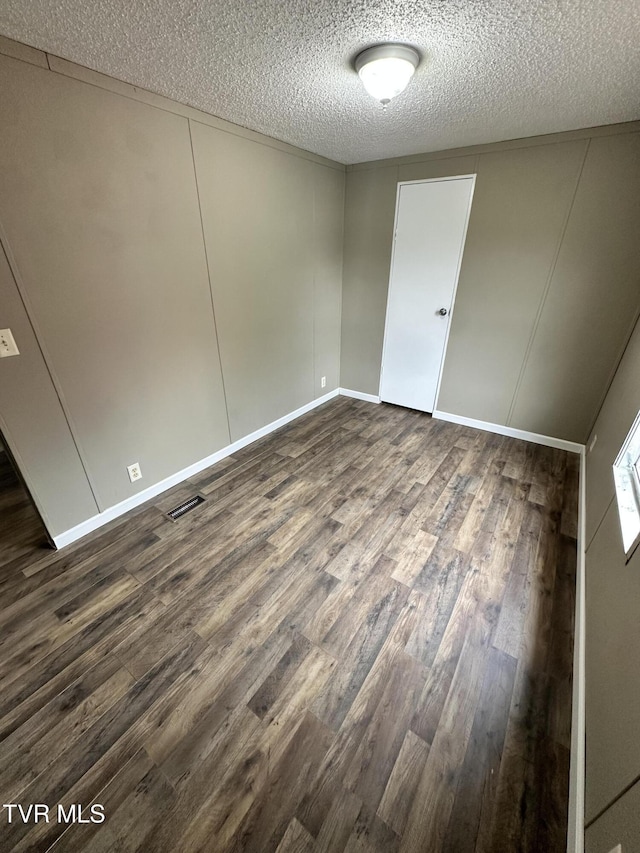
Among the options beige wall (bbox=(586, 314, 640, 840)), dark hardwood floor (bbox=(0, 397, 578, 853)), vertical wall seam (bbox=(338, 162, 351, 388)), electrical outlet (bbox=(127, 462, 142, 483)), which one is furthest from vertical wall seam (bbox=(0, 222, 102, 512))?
vertical wall seam (bbox=(338, 162, 351, 388))

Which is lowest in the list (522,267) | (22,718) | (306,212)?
(22,718)

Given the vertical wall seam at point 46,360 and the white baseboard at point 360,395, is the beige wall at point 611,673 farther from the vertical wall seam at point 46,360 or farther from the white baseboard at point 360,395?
the vertical wall seam at point 46,360

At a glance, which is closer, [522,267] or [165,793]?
[165,793]

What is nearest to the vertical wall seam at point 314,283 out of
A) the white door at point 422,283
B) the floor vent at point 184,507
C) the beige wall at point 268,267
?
the beige wall at point 268,267

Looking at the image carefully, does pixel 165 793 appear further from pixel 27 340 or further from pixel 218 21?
pixel 218 21

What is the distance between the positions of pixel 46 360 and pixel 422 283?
306cm

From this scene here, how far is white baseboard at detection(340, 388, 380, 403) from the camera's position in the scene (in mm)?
4020

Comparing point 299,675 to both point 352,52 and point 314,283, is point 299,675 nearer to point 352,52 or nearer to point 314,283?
point 352,52

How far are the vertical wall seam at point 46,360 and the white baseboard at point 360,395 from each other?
2.87 meters

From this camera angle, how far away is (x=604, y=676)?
1100 millimetres

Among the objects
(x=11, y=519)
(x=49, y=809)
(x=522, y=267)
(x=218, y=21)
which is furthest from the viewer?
(x=522, y=267)

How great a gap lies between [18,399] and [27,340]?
300 millimetres

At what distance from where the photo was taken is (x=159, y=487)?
2.47 metres

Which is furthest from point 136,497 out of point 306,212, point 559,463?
point 559,463
